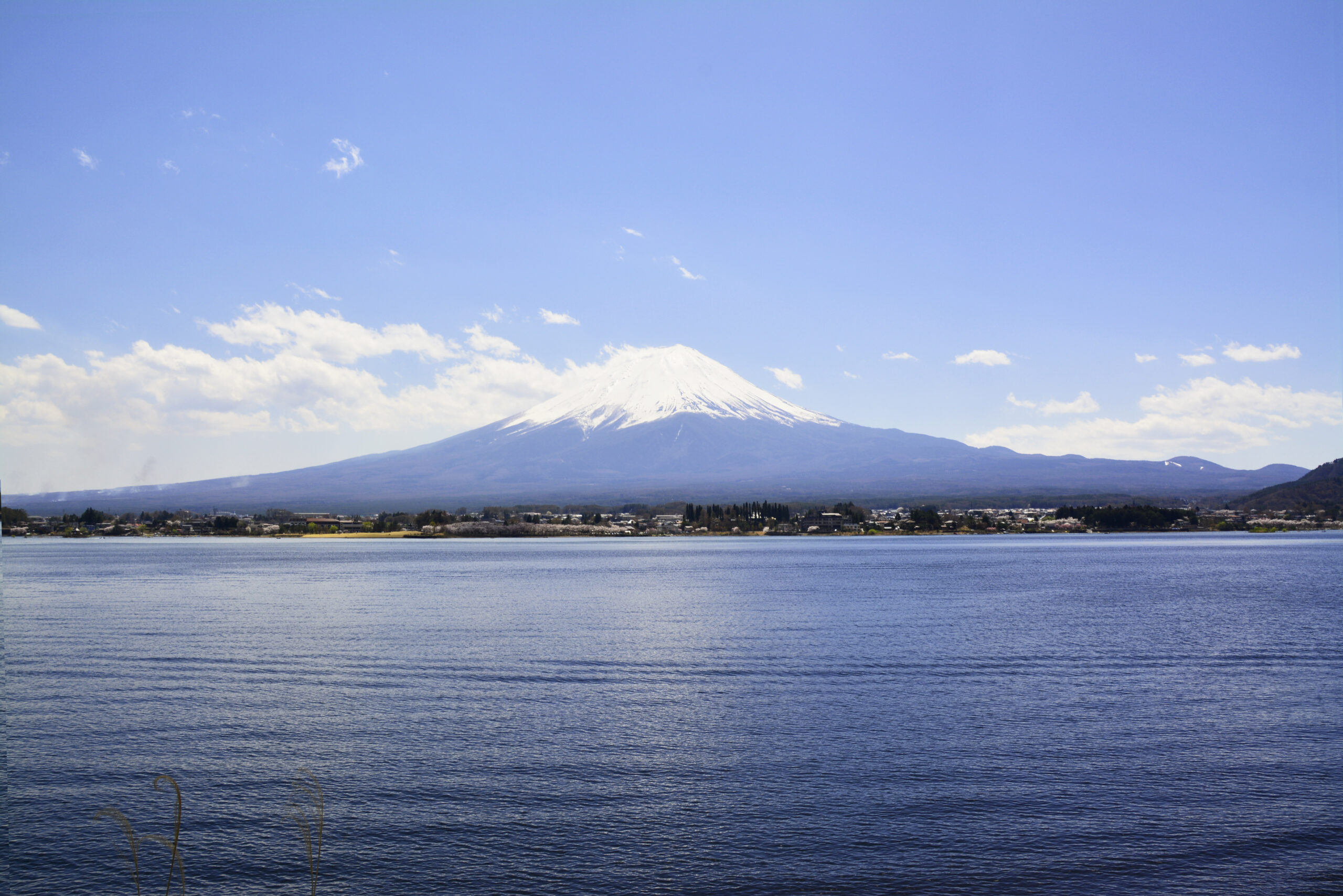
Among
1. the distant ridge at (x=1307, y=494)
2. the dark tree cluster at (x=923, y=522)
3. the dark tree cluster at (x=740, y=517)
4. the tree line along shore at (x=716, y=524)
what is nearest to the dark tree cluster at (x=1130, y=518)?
the tree line along shore at (x=716, y=524)

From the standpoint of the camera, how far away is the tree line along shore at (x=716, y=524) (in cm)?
15200

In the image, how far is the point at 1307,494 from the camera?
17738 cm

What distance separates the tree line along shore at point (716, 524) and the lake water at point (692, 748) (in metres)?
114

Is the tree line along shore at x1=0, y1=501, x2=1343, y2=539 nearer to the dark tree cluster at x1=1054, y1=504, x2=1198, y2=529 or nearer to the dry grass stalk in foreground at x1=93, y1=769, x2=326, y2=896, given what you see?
the dark tree cluster at x1=1054, y1=504, x2=1198, y2=529

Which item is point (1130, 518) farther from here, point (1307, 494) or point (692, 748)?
point (692, 748)

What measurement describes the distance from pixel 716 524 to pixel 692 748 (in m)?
143

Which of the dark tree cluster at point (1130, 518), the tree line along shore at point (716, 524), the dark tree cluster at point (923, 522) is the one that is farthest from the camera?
the dark tree cluster at point (1130, 518)

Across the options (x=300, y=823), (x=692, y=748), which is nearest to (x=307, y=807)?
(x=300, y=823)

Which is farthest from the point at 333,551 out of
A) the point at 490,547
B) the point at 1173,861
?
the point at 1173,861

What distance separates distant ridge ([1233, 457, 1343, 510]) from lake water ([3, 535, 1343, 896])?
159 metres

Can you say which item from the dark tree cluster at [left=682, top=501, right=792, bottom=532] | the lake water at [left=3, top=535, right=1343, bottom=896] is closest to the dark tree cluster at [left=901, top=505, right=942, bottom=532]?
the dark tree cluster at [left=682, top=501, right=792, bottom=532]

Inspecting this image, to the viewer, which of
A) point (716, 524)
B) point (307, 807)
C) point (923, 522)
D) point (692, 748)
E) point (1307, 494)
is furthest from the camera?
point (1307, 494)

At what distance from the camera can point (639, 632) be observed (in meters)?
32.2

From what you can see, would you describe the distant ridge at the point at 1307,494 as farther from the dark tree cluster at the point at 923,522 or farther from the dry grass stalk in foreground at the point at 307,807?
the dry grass stalk in foreground at the point at 307,807
